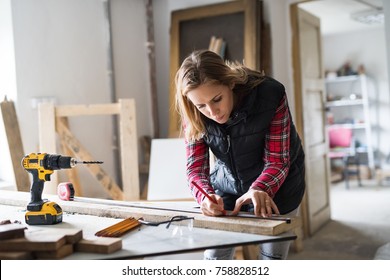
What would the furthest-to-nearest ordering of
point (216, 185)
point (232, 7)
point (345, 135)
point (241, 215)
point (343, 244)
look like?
point (345, 135) < point (343, 244) < point (232, 7) < point (216, 185) < point (241, 215)

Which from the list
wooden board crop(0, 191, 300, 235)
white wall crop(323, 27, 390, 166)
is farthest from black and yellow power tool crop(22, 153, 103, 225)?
white wall crop(323, 27, 390, 166)

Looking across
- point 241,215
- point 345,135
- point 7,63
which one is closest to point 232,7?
point 7,63

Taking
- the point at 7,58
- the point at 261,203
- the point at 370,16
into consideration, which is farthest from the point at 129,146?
the point at 370,16

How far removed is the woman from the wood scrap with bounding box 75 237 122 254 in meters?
0.33

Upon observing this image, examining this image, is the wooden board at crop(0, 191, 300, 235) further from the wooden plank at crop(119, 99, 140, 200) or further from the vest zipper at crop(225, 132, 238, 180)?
the wooden plank at crop(119, 99, 140, 200)

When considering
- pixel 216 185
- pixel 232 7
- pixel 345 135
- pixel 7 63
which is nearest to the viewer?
pixel 216 185

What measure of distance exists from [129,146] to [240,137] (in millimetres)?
1196

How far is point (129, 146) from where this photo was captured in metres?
2.47

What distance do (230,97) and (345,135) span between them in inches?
207

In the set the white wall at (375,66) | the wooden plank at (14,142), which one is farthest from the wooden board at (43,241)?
the white wall at (375,66)

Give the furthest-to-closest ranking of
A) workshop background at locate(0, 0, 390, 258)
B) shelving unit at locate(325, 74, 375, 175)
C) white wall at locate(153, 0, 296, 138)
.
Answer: shelving unit at locate(325, 74, 375, 175) < white wall at locate(153, 0, 296, 138) < workshop background at locate(0, 0, 390, 258)

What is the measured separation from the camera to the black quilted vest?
1.37 m
